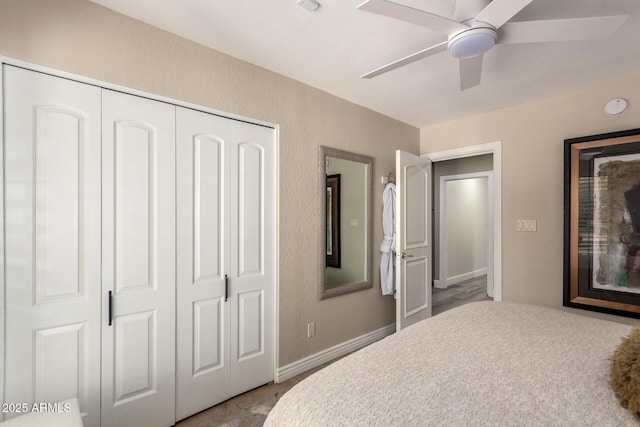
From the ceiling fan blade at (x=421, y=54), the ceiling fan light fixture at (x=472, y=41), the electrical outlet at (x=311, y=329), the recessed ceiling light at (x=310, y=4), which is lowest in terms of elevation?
the electrical outlet at (x=311, y=329)

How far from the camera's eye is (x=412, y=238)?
10.7 feet

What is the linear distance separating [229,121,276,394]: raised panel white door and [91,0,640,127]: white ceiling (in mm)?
579

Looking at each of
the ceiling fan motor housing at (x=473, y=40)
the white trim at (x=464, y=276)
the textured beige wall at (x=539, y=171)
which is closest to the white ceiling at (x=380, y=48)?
the textured beige wall at (x=539, y=171)

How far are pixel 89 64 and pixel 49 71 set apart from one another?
181mm

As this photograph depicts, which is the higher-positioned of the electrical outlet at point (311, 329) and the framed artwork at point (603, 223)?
the framed artwork at point (603, 223)

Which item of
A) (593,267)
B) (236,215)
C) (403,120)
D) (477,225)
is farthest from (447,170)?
(236,215)

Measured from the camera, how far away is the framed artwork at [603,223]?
2.42 meters

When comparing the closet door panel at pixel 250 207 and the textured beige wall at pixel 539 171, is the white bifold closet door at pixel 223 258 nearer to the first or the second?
the closet door panel at pixel 250 207

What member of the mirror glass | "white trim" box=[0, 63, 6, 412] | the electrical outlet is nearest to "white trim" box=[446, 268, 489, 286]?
the mirror glass

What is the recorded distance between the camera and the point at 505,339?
4.76ft

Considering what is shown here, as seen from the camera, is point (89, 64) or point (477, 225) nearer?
point (89, 64)

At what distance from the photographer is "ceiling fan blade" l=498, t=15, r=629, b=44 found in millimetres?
1354

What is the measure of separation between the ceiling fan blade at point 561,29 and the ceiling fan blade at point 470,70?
0.19m

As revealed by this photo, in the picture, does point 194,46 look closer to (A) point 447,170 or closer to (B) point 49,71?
(B) point 49,71
